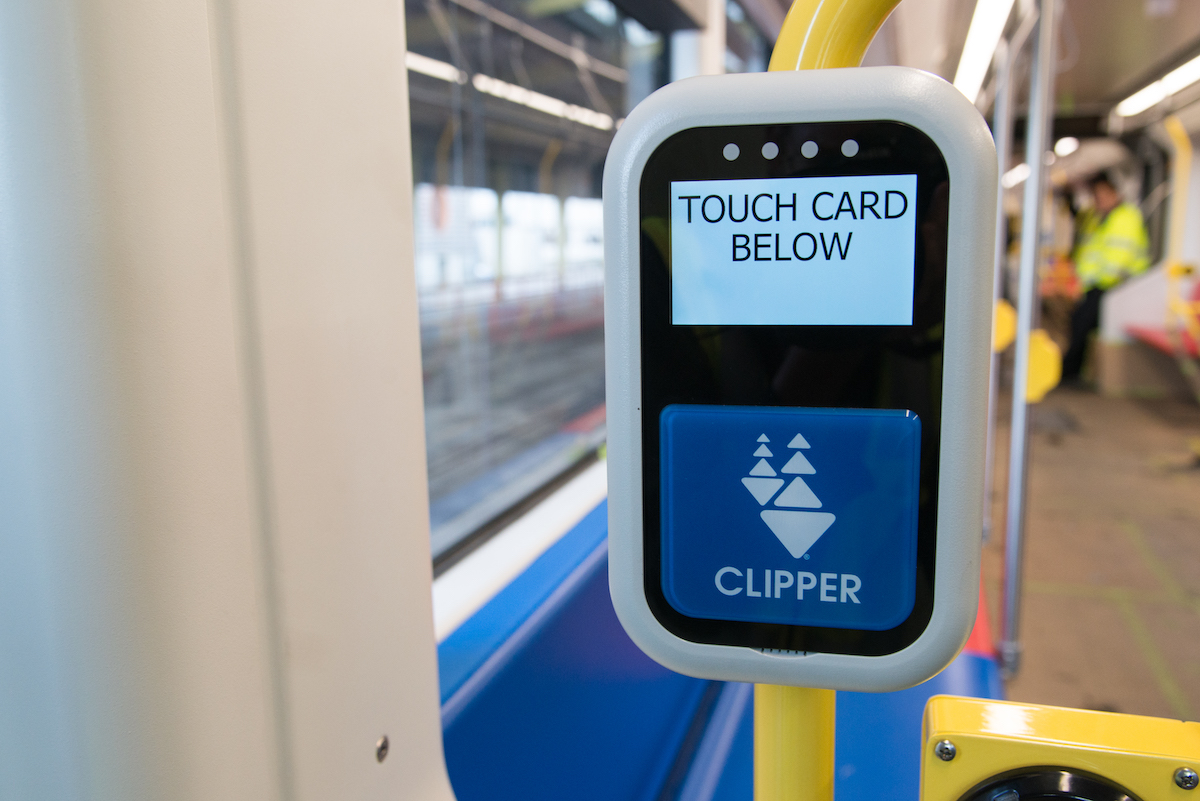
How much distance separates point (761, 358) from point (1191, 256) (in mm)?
9360

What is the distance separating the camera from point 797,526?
0.48 metres

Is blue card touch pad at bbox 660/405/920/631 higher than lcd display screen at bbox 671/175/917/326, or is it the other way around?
lcd display screen at bbox 671/175/917/326

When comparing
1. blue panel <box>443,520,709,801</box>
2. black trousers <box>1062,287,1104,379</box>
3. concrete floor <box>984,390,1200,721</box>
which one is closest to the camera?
blue panel <box>443,520,709,801</box>

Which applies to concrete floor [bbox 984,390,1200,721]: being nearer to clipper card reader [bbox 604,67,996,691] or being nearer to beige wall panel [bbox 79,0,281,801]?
clipper card reader [bbox 604,67,996,691]

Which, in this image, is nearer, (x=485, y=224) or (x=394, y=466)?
(x=394, y=466)

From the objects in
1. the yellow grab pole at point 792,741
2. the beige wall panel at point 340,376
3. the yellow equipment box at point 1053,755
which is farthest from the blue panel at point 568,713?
the yellow equipment box at point 1053,755

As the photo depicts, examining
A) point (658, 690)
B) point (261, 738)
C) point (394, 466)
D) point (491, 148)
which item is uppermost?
point (491, 148)

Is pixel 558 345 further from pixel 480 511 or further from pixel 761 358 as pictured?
pixel 761 358

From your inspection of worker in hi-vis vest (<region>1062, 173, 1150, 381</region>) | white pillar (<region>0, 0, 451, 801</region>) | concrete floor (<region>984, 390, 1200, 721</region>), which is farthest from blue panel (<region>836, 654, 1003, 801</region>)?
worker in hi-vis vest (<region>1062, 173, 1150, 381</region>)

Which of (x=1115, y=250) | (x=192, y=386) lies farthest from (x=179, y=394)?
(x=1115, y=250)

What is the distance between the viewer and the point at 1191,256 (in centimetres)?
798

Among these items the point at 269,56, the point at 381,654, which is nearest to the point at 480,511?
the point at 381,654

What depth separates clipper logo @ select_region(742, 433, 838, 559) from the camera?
18.6 inches

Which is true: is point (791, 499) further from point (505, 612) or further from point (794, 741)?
point (505, 612)
